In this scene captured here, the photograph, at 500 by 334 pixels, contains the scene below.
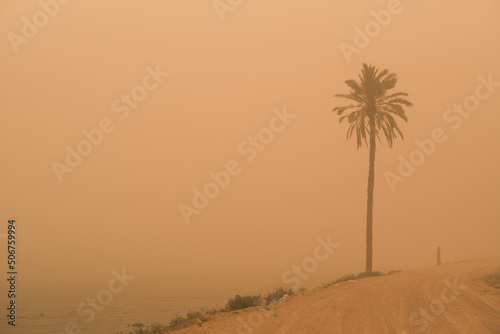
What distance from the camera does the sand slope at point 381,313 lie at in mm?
15695

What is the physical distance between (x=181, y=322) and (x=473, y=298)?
36.8ft

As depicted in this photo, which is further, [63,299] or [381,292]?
[63,299]

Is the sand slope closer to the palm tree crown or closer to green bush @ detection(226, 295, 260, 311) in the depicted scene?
green bush @ detection(226, 295, 260, 311)

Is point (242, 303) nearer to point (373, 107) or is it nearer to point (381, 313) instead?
point (381, 313)

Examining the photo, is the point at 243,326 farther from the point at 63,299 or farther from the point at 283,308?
the point at 63,299

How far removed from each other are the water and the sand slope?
16417mm

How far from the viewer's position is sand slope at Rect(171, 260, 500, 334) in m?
15.7

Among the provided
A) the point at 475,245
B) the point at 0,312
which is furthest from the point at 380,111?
the point at 475,245

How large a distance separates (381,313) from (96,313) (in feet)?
121

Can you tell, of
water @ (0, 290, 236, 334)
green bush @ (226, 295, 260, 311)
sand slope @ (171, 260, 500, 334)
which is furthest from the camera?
water @ (0, 290, 236, 334)

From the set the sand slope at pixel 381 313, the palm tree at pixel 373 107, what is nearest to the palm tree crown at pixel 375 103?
the palm tree at pixel 373 107

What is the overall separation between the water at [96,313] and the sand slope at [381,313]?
16.4 meters

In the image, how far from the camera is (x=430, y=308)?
1792 centimetres

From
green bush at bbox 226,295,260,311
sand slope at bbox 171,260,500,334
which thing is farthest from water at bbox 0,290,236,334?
sand slope at bbox 171,260,500,334
